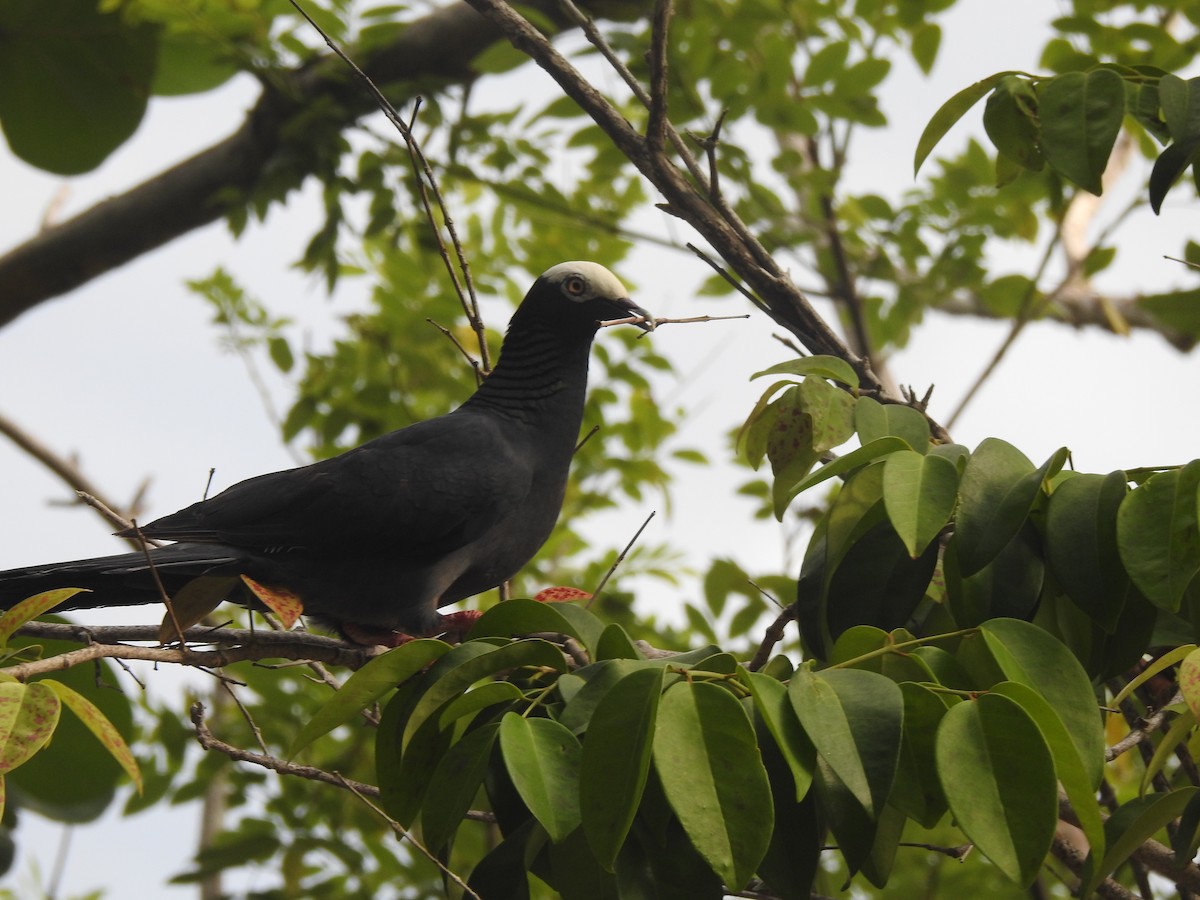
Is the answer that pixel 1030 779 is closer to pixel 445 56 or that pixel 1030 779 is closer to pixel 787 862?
pixel 787 862

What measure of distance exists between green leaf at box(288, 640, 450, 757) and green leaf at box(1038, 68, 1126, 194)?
1070mm

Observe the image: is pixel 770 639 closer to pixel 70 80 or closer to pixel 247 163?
pixel 247 163

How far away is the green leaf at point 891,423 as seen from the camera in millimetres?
1586

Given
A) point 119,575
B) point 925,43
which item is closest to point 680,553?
point 925,43

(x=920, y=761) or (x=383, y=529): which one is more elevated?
(x=383, y=529)

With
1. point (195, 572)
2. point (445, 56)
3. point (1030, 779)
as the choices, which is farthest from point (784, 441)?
point (445, 56)

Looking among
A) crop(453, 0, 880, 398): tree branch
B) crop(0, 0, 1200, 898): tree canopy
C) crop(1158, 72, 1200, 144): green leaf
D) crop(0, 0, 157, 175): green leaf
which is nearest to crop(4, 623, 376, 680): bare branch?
crop(0, 0, 1200, 898): tree canopy

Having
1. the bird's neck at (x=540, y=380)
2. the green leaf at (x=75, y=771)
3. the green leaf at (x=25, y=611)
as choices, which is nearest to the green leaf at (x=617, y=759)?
the green leaf at (x=25, y=611)

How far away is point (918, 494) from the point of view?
4.39 feet

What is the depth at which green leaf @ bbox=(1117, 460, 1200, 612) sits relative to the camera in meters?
1.28

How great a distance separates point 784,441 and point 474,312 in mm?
759

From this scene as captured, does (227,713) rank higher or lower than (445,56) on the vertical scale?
lower

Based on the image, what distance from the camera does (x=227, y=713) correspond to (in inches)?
195

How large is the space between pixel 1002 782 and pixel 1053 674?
0.62 ft
